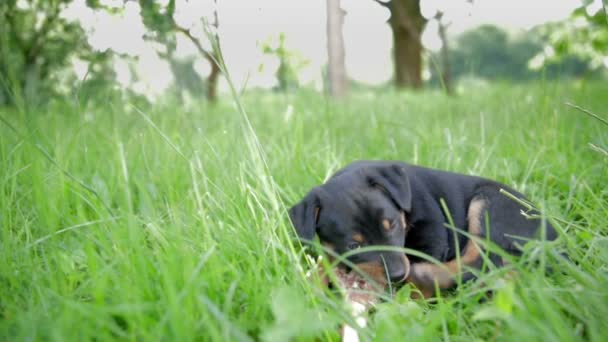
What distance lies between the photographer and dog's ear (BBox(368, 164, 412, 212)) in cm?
275

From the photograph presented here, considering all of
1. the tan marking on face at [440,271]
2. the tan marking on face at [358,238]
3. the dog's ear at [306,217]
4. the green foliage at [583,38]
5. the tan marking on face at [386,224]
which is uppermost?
the green foliage at [583,38]

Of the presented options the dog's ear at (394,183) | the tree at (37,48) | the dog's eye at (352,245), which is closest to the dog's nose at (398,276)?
the dog's eye at (352,245)

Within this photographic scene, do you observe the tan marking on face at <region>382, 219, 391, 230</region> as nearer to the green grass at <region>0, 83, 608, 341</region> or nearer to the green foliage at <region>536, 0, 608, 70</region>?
the green grass at <region>0, 83, 608, 341</region>

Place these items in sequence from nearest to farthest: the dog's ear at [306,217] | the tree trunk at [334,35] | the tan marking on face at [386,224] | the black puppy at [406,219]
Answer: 1. the dog's ear at [306,217]
2. the black puppy at [406,219]
3. the tan marking on face at [386,224]
4. the tree trunk at [334,35]

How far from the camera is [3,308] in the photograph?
1928 millimetres

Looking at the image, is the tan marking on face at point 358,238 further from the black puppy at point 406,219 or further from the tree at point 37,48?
the tree at point 37,48

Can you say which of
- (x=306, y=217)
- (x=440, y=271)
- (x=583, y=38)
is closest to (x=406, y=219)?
(x=440, y=271)

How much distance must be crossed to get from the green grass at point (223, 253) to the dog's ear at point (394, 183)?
A: 1.82 ft

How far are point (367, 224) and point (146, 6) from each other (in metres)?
1.70

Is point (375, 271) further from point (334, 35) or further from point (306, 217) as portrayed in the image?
point (334, 35)

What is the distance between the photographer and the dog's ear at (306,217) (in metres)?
2.49

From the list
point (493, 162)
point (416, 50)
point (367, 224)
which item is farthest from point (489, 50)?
point (367, 224)

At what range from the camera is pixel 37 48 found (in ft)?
17.5

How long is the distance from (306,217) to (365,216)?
362 mm
